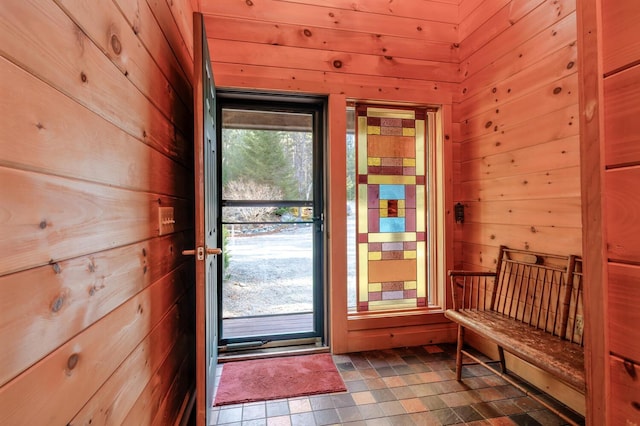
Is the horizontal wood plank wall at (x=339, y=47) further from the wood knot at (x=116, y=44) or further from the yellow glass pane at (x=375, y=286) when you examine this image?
the yellow glass pane at (x=375, y=286)

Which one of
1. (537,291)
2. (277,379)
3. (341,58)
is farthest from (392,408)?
(341,58)

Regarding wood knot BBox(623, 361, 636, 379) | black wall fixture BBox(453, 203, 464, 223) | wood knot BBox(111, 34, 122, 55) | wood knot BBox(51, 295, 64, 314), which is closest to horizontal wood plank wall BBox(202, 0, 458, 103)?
black wall fixture BBox(453, 203, 464, 223)

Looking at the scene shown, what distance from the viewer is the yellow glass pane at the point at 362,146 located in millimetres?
2533

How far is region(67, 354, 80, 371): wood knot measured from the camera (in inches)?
25.4

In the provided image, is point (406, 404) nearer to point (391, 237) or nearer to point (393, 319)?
point (393, 319)

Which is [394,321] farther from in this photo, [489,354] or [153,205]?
[153,205]

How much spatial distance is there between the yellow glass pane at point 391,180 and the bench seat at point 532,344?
3.73ft

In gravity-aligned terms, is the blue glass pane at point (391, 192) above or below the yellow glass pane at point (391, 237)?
above

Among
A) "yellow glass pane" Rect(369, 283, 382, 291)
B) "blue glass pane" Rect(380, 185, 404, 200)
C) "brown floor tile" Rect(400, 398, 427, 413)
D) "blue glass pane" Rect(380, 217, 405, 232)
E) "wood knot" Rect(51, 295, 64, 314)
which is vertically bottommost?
"brown floor tile" Rect(400, 398, 427, 413)

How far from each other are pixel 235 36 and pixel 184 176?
1.27 m

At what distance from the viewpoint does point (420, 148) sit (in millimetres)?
2656

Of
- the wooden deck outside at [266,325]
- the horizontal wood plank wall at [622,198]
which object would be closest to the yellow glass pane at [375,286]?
the wooden deck outside at [266,325]

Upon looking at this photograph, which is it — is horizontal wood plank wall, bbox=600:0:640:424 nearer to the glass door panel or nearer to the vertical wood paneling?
the vertical wood paneling

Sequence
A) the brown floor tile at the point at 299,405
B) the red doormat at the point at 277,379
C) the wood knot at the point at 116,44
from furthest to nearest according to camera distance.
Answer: the red doormat at the point at 277,379, the brown floor tile at the point at 299,405, the wood knot at the point at 116,44
